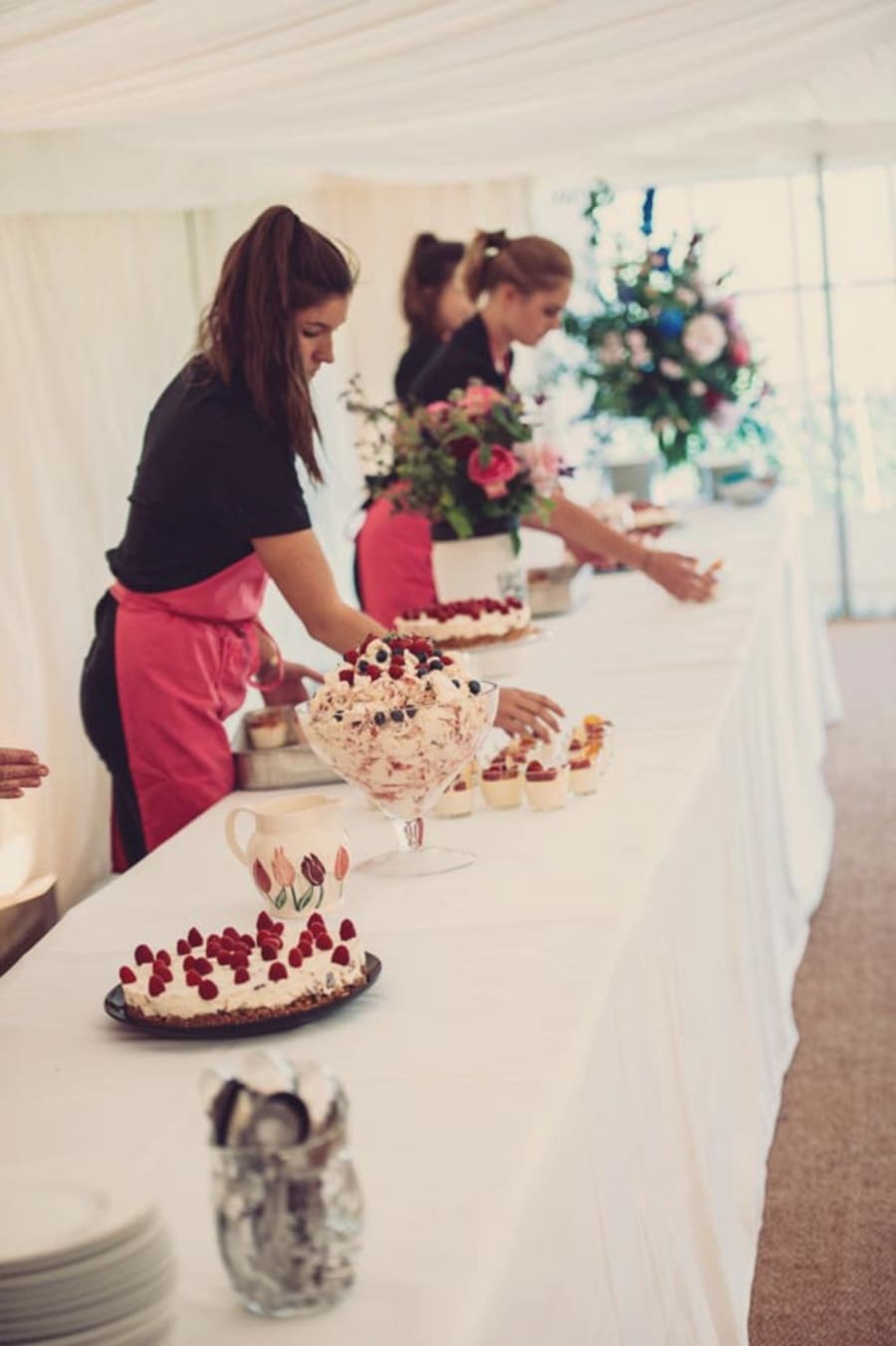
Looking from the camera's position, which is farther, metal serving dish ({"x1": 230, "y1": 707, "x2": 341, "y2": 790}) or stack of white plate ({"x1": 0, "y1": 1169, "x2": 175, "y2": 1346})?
metal serving dish ({"x1": 230, "y1": 707, "x2": 341, "y2": 790})

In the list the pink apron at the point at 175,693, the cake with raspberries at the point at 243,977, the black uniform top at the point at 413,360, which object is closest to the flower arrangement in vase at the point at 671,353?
the black uniform top at the point at 413,360

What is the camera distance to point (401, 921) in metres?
1.82

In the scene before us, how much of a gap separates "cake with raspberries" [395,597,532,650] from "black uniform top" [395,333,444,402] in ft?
3.47

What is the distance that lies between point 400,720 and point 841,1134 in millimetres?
1325

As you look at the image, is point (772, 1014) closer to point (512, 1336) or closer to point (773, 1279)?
point (773, 1279)

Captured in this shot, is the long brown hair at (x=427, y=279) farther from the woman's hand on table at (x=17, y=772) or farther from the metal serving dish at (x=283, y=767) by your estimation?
the woman's hand on table at (x=17, y=772)

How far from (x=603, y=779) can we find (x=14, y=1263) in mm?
1462

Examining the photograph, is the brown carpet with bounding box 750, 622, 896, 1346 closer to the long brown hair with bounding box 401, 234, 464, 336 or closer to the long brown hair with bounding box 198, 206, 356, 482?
the long brown hair with bounding box 198, 206, 356, 482

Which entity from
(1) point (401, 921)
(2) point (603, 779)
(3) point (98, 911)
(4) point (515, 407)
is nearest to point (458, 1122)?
(1) point (401, 921)

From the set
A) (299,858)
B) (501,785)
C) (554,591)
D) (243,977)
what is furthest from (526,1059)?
(554,591)

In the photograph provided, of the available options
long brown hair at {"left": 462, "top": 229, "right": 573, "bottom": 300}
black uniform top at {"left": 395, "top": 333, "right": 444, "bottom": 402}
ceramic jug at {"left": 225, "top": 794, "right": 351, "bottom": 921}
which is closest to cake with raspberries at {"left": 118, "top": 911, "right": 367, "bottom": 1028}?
ceramic jug at {"left": 225, "top": 794, "right": 351, "bottom": 921}

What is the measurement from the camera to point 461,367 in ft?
11.5

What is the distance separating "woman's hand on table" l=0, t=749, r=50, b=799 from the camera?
1947mm

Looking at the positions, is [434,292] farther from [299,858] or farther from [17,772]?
[299,858]
